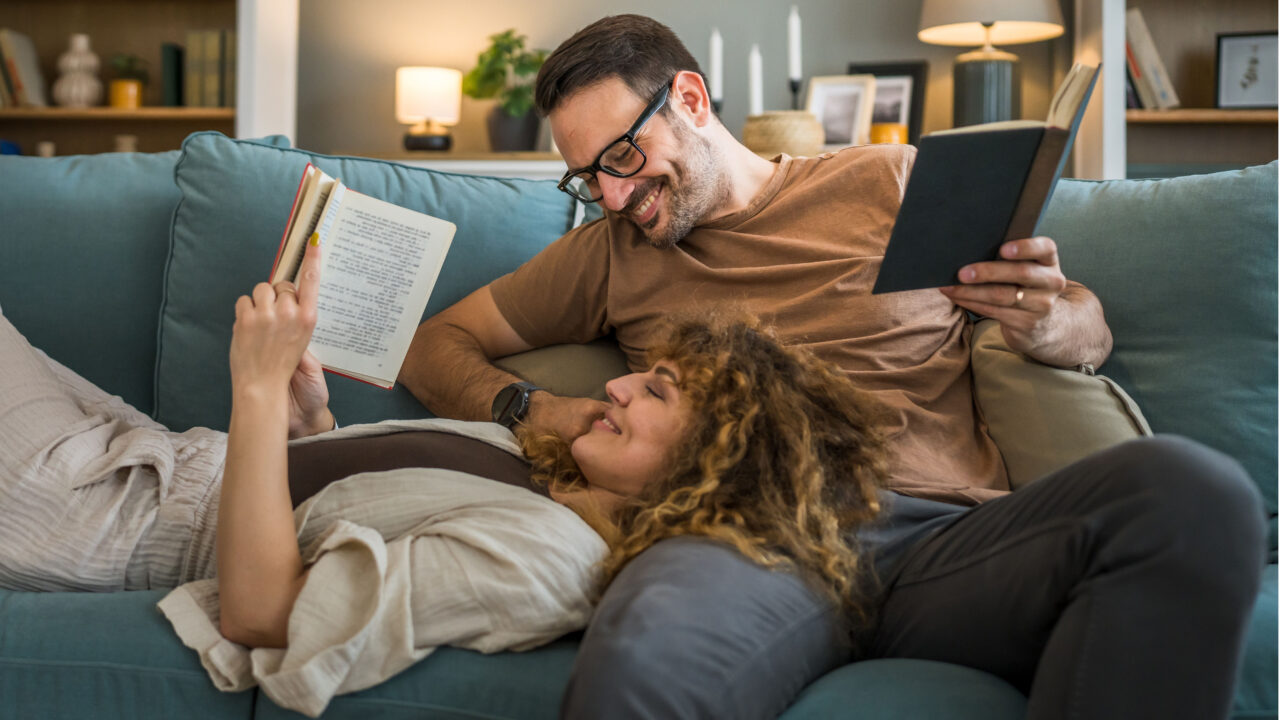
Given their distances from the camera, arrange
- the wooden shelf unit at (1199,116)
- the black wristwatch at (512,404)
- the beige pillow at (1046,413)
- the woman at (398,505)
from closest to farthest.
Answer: the woman at (398,505) < the beige pillow at (1046,413) < the black wristwatch at (512,404) < the wooden shelf unit at (1199,116)

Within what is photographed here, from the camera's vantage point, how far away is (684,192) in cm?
154

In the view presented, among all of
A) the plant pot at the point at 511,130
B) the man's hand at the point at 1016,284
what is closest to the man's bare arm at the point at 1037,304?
the man's hand at the point at 1016,284

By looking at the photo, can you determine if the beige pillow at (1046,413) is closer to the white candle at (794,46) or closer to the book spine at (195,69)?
the white candle at (794,46)

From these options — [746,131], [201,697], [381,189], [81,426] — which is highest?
[746,131]

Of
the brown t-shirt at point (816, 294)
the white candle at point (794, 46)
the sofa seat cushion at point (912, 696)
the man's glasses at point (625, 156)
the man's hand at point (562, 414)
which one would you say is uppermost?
the white candle at point (794, 46)

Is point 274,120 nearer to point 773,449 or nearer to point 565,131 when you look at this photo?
point 565,131

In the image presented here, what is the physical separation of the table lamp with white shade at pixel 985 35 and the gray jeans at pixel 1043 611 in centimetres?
238

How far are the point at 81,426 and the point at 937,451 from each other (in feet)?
3.78

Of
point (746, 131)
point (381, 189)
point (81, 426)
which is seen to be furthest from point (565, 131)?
point (746, 131)

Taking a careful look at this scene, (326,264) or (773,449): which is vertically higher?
(326,264)

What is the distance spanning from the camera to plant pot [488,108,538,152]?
11.4ft

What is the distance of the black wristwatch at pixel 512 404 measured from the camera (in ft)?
4.81

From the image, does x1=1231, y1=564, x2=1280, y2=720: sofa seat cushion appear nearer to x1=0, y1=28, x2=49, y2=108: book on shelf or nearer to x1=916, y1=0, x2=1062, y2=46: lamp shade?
x1=916, y1=0, x2=1062, y2=46: lamp shade

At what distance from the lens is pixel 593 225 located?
1671mm
